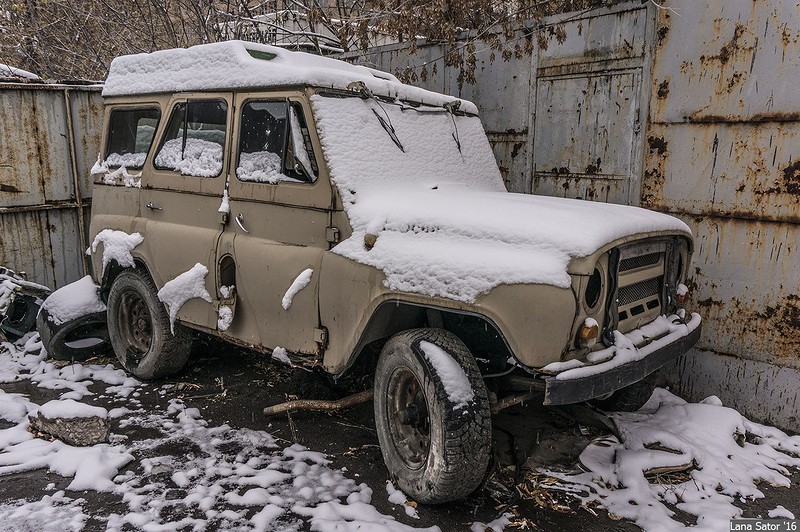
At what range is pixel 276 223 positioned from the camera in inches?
152

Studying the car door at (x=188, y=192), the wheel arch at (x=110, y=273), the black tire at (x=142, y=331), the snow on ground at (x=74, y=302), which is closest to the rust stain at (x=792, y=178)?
the car door at (x=188, y=192)

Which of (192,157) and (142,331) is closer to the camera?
(192,157)

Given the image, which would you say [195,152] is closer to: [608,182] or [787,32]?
[608,182]

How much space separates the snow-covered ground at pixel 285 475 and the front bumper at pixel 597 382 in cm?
78

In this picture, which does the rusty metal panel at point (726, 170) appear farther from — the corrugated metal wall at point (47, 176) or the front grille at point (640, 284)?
the corrugated metal wall at point (47, 176)

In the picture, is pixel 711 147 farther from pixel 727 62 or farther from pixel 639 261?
pixel 639 261

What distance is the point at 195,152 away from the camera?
4.44m

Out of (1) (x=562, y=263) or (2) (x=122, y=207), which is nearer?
(1) (x=562, y=263)

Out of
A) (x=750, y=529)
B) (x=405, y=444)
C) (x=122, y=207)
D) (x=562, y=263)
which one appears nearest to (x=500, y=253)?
(x=562, y=263)

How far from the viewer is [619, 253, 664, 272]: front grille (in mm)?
3209

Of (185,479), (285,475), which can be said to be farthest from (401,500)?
(185,479)

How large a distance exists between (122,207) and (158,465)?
7.84 feet

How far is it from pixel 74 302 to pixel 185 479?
2.76m

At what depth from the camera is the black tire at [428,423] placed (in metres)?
2.94
